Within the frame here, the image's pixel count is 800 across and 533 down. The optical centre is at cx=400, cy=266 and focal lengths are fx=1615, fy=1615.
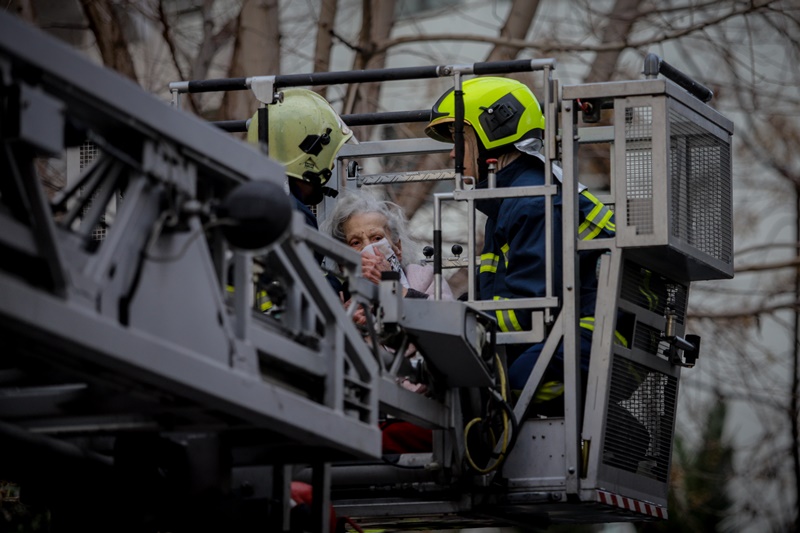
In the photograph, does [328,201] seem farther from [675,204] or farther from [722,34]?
[722,34]

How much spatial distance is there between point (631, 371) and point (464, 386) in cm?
94

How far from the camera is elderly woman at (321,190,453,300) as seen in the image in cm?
799

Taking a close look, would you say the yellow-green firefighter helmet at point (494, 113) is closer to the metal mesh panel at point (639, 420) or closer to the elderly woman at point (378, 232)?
the elderly woman at point (378, 232)

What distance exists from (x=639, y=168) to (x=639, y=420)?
124 centimetres

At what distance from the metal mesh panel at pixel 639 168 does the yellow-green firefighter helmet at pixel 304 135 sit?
1.87 metres

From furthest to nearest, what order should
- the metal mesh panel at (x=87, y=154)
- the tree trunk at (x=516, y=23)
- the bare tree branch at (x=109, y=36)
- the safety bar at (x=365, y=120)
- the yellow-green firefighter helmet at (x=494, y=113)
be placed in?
the tree trunk at (x=516, y=23) < the bare tree branch at (x=109, y=36) < the safety bar at (x=365, y=120) < the metal mesh panel at (x=87, y=154) < the yellow-green firefighter helmet at (x=494, y=113)

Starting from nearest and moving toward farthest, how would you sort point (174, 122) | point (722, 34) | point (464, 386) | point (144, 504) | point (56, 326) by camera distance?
point (56, 326) < point (174, 122) < point (144, 504) < point (464, 386) < point (722, 34)

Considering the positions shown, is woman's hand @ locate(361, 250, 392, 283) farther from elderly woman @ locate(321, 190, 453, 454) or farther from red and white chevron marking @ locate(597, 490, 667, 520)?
red and white chevron marking @ locate(597, 490, 667, 520)

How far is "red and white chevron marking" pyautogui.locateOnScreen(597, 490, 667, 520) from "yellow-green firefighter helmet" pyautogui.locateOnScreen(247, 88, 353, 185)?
2.33 m

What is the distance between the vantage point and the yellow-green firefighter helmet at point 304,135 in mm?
8539

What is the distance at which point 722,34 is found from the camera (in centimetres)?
1429

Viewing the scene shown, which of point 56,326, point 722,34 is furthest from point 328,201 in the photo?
point 722,34

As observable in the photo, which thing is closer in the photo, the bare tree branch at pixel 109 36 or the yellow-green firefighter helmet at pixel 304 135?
the yellow-green firefighter helmet at pixel 304 135

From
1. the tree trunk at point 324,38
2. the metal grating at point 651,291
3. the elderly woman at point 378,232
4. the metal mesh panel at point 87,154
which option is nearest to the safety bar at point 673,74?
the metal grating at point 651,291
